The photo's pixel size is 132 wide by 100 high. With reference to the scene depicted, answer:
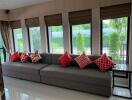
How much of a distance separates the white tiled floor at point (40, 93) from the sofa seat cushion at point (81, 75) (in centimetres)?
30

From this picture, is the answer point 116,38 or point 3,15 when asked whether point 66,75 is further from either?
point 3,15

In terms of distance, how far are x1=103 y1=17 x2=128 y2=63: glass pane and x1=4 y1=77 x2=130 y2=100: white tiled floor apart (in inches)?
53.2

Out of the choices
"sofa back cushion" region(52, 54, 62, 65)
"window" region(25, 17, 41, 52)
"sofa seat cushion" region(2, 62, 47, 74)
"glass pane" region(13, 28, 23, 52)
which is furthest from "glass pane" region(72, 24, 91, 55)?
"glass pane" region(13, 28, 23, 52)

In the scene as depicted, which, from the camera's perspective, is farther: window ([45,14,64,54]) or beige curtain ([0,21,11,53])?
beige curtain ([0,21,11,53])

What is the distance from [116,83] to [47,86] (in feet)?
6.44

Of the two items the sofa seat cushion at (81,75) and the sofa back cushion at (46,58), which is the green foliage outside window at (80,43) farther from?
the sofa seat cushion at (81,75)

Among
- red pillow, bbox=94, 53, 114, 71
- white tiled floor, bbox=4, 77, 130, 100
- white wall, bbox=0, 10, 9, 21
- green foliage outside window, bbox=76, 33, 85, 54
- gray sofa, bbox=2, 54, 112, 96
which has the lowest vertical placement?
white tiled floor, bbox=4, 77, 130, 100

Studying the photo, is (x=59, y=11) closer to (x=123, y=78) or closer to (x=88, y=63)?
(x=88, y=63)

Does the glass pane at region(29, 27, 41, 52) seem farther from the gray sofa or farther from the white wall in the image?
the white wall

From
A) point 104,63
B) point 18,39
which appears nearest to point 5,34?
point 18,39

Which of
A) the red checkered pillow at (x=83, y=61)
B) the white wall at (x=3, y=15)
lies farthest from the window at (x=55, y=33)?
the white wall at (x=3, y=15)

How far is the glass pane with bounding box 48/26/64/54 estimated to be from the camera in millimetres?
4289

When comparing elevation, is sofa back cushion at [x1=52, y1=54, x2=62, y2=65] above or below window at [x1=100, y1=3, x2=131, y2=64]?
below

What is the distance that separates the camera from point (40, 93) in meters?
2.91
